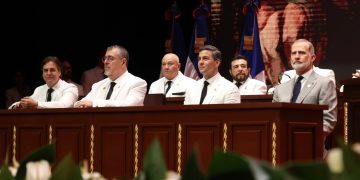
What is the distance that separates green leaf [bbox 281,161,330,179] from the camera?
59 cm

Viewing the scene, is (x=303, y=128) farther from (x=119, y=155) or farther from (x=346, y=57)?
(x=346, y=57)

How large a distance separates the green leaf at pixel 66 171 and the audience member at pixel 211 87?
6689mm

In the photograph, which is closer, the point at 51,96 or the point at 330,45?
the point at 51,96

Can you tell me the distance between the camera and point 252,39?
11.6 metres

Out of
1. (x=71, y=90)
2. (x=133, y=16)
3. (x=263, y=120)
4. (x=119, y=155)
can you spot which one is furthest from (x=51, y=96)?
(x=133, y=16)

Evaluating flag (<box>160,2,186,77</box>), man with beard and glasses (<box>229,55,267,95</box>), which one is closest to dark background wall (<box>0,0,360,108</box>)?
flag (<box>160,2,186,77</box>)

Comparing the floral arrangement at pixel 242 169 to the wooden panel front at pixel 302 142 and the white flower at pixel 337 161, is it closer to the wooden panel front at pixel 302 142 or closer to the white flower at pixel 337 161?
the white flower at pixel 337 161

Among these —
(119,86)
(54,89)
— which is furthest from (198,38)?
(119,86)

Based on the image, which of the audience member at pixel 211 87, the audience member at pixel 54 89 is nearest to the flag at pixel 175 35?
the audience member at pixel 54 89

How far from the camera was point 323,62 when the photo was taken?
36.8 ft

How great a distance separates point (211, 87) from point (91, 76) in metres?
4.84

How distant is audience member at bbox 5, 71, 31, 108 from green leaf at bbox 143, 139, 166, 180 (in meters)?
11.6

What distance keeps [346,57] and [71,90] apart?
4258mm

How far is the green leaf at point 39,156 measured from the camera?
795mm
